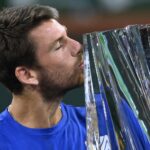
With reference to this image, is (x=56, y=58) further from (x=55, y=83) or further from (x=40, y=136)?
(x=40, y=136)

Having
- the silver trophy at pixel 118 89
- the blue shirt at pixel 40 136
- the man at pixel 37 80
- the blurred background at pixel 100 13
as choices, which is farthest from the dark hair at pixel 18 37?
the blurred background at pixel 100 13

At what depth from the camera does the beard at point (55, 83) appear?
5.51ft

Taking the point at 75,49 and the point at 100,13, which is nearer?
the point at 75,49

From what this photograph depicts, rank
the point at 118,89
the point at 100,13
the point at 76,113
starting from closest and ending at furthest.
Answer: the point at 118,89 < the point at 76,113 < the point at 100,13

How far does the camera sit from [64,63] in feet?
5.48

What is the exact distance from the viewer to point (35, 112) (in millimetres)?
1770

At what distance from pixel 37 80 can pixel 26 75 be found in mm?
37

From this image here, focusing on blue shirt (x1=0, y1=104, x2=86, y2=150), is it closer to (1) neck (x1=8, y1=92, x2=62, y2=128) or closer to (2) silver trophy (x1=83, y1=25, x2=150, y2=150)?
(1) neck (x1=8, y1=92, x2=62, y2=128)

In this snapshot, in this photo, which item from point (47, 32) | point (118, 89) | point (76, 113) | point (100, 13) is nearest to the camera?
point (118, 89)

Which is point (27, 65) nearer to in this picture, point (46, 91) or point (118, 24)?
point (46, 91)

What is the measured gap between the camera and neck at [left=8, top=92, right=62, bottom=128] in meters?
1.76

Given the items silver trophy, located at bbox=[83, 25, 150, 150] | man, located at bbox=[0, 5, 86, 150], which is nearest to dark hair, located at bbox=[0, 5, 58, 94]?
man, located at bbox=[0, 5, 86, 150]

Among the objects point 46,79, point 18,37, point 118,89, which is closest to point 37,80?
point 46,79

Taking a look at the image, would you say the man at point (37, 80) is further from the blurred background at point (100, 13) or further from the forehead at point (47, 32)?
the blurred background at point (100, 13)
